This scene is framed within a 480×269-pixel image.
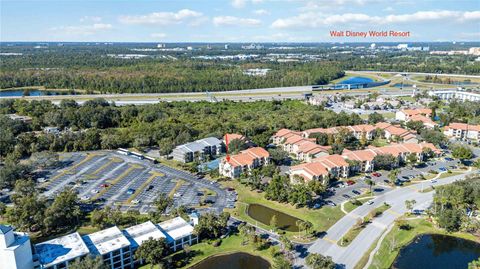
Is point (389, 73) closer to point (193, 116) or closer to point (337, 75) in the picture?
point (337, 75)

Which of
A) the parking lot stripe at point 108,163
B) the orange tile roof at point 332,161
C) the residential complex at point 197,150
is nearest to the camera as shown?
the orange tile roof at point 332,161

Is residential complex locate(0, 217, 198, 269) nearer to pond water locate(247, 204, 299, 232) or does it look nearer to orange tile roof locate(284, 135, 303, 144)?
pond water locate(247, 204, 299, 232)

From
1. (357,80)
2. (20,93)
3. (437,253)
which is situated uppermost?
(357,80)

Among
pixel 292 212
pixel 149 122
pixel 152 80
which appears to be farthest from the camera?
pixel 152 80

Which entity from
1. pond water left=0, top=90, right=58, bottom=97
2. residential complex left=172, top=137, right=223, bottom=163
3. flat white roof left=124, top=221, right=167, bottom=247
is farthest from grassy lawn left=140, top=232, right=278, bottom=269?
pond water left=0, top=90, right=58, bottom=97

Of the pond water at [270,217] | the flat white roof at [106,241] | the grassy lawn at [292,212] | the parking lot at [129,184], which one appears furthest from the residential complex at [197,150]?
the flat white roof at [106,241]

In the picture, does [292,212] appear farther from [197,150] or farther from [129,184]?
[129,184]

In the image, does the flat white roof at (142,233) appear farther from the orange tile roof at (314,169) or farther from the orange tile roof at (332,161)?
the orange tile roof at (332,161)

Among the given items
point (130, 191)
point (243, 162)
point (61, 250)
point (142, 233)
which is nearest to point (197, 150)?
point (243, 162)
